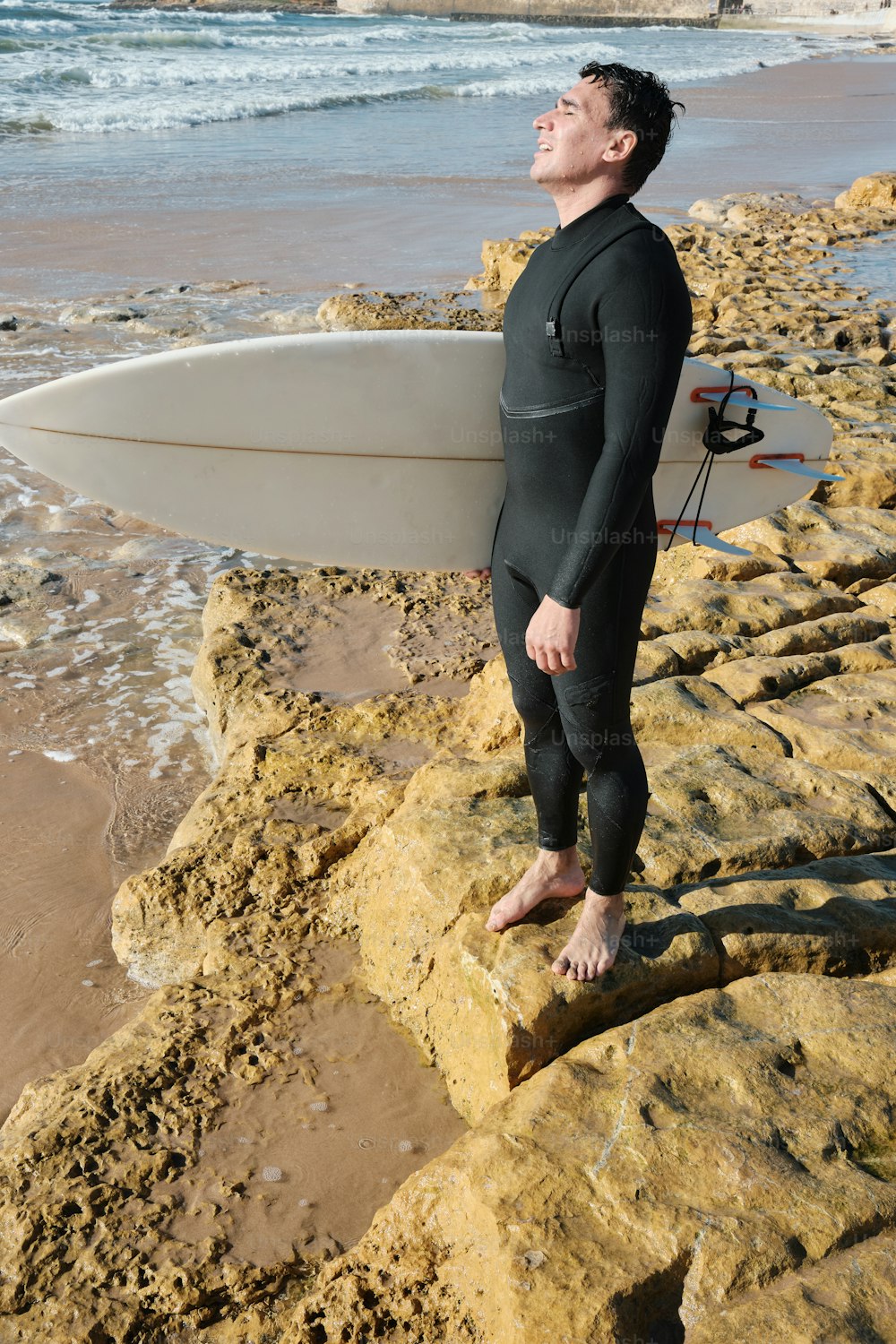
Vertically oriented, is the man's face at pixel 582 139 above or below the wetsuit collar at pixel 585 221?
above

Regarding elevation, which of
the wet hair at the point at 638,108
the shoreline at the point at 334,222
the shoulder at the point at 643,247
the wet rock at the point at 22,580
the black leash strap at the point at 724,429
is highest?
the wet hair at the point at 638,108

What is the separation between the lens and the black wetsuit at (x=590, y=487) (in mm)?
1802

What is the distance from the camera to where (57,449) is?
115 inches

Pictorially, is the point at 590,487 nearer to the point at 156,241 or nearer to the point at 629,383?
the point at 629,383

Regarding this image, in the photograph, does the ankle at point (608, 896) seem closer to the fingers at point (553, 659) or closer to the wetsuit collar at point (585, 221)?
the fingers at point (553, 659)

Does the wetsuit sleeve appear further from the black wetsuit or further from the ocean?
the ocean

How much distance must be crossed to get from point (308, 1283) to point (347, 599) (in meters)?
3.08

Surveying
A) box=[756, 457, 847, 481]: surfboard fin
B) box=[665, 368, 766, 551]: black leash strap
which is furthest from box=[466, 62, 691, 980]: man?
box=[756, 457, 847, 481]: surfboard fin

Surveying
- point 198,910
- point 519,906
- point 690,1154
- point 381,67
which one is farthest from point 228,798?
point 381,67

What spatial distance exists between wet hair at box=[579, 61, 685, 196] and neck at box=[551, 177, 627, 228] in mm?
28

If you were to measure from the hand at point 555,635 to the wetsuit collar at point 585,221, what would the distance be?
0.63 metres

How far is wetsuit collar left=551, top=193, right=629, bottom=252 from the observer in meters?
1.90

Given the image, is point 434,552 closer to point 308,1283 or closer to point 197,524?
point 197,524

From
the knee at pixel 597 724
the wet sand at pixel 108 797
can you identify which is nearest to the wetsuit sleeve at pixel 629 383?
the knee at pixel 597 724
